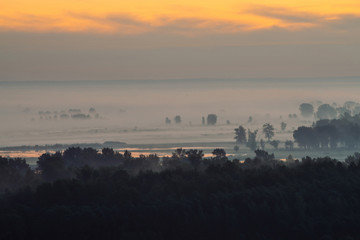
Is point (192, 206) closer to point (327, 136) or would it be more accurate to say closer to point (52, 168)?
point (52, 168)

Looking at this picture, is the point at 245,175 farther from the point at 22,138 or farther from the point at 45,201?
the point at 22,138

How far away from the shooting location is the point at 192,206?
5978 centimetres

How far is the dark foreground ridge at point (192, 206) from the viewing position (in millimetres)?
54938

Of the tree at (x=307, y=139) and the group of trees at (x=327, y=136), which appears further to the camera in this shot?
the tree at (x=307, y=139)

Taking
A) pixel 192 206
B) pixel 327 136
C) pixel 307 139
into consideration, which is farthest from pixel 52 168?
pixel 327 136

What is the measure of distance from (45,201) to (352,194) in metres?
24.0

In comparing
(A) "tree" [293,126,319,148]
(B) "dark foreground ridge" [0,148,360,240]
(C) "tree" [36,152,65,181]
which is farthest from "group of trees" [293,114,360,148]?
(B) "dark foreground ridge" [0,148,360,240]

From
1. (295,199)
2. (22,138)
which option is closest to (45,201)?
(295,199)

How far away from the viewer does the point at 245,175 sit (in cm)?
6956

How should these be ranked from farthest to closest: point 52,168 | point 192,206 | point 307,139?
point 307,139 < point 52,168 < point 192,206

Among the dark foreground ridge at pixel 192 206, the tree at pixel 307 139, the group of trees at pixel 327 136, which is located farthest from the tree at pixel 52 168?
the group of trees at pixel 327 136

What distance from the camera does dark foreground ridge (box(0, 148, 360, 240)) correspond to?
54.9 m

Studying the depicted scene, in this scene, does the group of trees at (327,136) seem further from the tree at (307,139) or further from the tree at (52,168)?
the tree at (52,168)

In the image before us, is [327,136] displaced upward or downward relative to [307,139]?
upward
